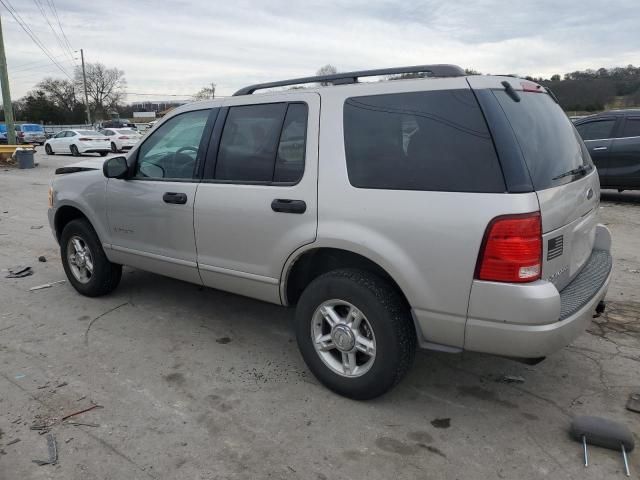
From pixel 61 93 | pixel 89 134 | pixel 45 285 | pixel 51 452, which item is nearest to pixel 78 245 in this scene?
pixel 45 285

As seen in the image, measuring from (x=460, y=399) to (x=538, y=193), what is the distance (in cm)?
140

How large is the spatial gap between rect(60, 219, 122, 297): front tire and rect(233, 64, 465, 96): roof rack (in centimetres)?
204

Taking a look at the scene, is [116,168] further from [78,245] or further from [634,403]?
[634,403]

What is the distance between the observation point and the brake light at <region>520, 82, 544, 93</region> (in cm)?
299

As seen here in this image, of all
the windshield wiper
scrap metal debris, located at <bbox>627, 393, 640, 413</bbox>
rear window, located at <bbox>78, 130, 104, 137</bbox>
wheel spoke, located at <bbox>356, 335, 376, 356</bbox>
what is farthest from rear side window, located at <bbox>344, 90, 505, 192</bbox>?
rear window, located at <bbox>78, 130, 104, 137</bbox>

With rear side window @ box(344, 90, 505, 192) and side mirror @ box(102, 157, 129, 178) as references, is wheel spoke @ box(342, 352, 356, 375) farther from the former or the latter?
side mirror @ box(102, 157, 129, 178)

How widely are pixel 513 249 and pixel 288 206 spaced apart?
1369 mm

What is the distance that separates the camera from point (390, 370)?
290cm

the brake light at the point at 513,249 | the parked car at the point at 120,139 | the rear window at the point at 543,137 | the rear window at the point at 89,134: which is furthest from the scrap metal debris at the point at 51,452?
the rear window at the point at 89,134

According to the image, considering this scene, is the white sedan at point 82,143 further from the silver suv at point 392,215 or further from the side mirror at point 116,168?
the silver suv at point 392,215

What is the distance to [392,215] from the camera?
9.11ft

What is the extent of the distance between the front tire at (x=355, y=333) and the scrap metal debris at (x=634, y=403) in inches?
52.3

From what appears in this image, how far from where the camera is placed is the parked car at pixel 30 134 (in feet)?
132

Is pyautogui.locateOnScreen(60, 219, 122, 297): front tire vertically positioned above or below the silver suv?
below
